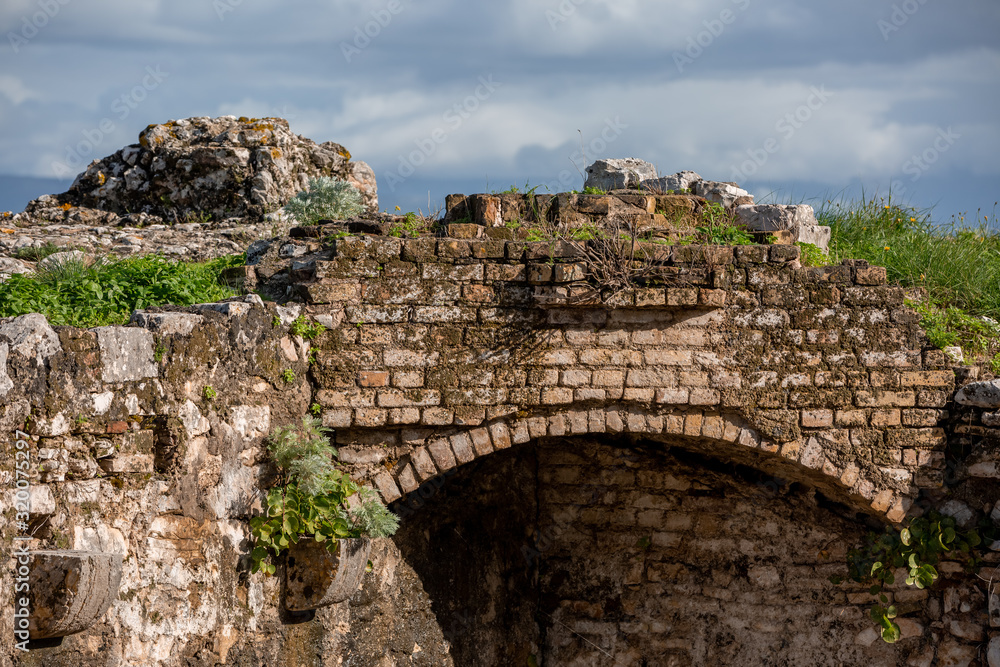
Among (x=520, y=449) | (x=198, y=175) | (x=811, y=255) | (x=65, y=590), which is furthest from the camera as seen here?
(x=198, y=175)

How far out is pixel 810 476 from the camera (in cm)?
543

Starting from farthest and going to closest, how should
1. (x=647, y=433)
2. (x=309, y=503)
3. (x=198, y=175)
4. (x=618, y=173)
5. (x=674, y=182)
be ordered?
(x=198, y=175), (x=618, y=173), (x=674, y=182), (x=647, y=433), (x=309, y=503)

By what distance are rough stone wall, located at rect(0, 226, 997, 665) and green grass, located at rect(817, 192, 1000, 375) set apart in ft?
2.02

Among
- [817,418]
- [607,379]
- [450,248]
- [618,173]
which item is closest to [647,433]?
[607,379]

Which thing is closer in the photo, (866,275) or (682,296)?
(682,296)

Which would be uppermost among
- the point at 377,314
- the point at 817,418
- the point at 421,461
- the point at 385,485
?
the point at 377,314

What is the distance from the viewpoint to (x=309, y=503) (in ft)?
15.0

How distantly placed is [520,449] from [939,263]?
3275 mm

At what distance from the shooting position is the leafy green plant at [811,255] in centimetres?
554

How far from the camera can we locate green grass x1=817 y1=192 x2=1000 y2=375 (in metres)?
5.68

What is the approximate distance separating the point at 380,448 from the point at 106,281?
2.06m

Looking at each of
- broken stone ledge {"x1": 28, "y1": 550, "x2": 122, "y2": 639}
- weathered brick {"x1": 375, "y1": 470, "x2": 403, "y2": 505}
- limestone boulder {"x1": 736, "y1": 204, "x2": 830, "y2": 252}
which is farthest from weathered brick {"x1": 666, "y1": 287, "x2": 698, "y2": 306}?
broken stone ledge {"x1": 28, "y1": 550, "x2": 122, "y2": 639}

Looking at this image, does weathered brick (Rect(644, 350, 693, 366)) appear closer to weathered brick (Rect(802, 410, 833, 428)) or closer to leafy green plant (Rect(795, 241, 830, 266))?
weathered brick (Rect(802, 410, 833, 428))

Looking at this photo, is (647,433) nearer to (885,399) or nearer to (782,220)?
(885,399)
